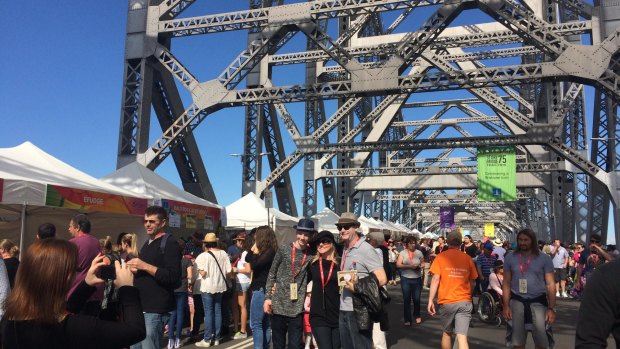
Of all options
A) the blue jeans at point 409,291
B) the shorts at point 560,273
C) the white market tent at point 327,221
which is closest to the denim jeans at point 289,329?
the blue jeans at point 409,291

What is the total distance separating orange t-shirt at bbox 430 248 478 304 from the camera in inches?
241

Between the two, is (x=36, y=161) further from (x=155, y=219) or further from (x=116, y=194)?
(x=155, y=219)

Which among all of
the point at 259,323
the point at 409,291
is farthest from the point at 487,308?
the point at 259,323

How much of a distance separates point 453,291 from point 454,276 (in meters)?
0.19

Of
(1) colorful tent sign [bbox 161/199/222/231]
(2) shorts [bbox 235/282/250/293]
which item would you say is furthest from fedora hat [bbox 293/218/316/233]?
(1) colorful tent sign [bbox 161/199/222/231]

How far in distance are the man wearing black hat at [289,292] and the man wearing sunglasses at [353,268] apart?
0.55 m

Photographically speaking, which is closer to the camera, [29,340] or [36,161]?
[29,340]

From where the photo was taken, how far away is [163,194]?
→ 12148 mm

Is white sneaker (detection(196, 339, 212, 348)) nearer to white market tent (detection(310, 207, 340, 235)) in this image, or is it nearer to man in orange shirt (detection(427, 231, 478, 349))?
man in orange shirt (detection(427, 231, 478, 349))

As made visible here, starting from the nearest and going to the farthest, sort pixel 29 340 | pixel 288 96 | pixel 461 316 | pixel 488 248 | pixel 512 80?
1. pixel 29 340
2. pixel 461 316
3. pixel 488 248
4. pixel 512 80
5. pixel 288 96

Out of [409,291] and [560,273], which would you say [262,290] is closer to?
[409,291]

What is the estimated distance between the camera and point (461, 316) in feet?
19.9

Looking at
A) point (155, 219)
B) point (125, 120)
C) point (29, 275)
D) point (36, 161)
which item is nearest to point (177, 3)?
point (125, 120)

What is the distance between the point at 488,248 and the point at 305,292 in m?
8.45
